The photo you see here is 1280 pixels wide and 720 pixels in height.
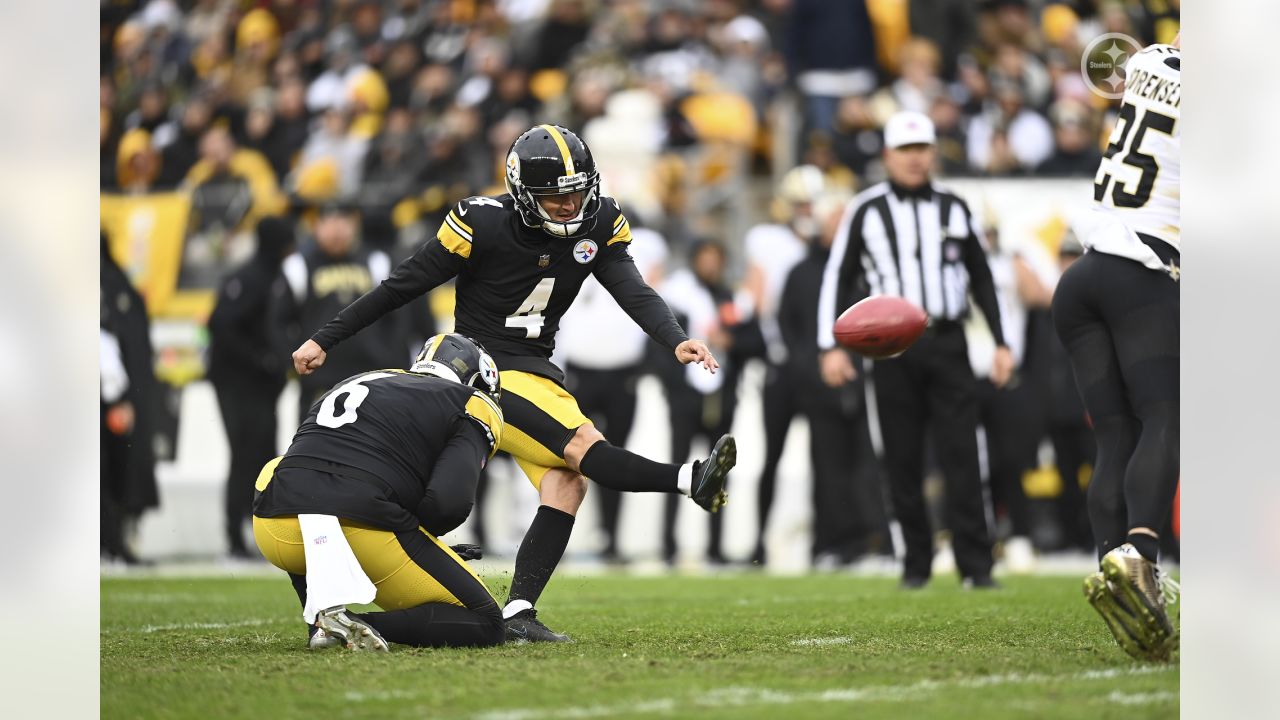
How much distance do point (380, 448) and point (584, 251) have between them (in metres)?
1.06

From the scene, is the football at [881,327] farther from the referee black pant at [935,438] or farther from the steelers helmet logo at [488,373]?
the steelers helmet logo at [488,373]

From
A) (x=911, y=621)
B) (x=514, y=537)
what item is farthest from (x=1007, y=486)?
(x=911, y=621)

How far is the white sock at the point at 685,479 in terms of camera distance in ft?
17.1

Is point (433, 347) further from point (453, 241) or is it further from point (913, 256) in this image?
point (913, 256)

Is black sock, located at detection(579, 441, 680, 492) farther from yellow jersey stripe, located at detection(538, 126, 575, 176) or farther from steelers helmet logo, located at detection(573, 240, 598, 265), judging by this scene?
yellow jersey stripe, located at detection(538, 126, 575, 176)

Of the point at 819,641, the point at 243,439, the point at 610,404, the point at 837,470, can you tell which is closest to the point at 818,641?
the point at 819,641

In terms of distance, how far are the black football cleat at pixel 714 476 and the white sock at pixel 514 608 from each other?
688mm

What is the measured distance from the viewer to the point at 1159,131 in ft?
16.1

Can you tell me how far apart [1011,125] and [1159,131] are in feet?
26.1

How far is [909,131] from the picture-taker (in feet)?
25.6

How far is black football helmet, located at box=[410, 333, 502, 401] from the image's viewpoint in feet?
17.0

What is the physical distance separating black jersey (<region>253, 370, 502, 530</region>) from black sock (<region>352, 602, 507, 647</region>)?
260 mm
